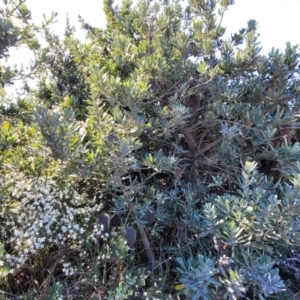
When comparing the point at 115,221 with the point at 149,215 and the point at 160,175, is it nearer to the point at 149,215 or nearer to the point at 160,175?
the point at 149,215

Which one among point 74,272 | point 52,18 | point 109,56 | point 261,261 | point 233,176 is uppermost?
point 109,56

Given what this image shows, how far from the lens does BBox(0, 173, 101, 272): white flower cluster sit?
200cm

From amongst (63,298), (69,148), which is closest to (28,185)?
(69,148)

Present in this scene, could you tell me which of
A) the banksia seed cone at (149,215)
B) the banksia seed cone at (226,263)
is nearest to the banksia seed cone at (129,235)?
the banksia seed cone at (149,215)

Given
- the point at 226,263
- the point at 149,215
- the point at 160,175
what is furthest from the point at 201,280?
the point at 160,175

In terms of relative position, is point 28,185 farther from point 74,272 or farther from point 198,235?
point 198,235

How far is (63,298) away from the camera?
1.98 meters

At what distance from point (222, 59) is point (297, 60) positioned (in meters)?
0.56

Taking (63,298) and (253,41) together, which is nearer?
(63,298)

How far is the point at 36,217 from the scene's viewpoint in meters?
2.05

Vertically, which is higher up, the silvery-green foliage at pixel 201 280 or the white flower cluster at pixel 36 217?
the white flower cluster at pixel 36 217

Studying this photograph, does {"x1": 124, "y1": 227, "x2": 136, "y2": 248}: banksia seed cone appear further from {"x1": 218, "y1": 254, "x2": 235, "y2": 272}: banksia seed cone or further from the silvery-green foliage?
{"x1": 218, "y1": 254, "x2": 235, "y2": 272}: banksia seed cone

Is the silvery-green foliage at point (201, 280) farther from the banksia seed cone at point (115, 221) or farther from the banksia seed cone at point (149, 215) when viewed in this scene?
the banksia seed cone at point (115, 221)

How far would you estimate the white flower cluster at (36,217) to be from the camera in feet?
6.57
